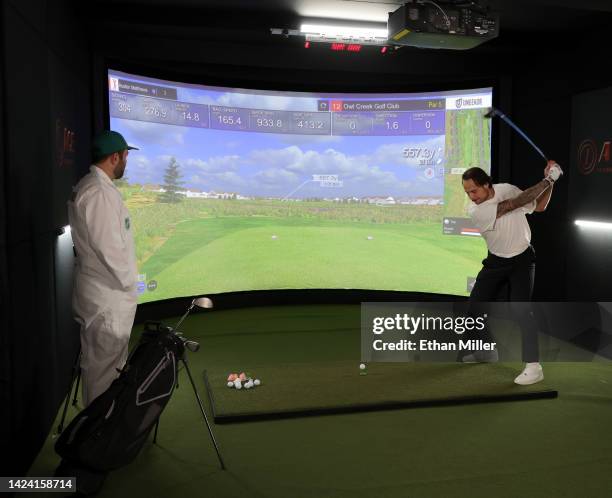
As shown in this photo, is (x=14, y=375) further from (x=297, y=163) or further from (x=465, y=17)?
(x=297, y=163)

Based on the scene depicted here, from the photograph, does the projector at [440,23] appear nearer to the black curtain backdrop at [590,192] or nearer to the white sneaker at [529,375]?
the black curtain backdrop at [590,192]

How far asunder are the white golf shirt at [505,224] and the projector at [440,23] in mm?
1294

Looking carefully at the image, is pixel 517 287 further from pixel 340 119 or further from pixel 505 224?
pixel 340 119

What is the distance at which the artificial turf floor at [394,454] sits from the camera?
2623 millimetres

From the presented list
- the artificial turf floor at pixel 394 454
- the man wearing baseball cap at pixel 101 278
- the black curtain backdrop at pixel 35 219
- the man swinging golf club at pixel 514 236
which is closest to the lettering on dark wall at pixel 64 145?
the black curtain backdrop at pixel 35 219

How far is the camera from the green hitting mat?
3.56m

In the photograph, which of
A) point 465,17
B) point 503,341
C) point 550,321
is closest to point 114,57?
point 465,17

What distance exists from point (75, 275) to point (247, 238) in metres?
3.77

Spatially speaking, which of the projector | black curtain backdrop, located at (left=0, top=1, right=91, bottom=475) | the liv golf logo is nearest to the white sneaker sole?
the liv golf logo

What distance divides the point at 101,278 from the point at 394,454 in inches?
66.5

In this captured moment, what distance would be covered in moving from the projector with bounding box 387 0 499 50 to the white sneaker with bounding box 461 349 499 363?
2.44 meters

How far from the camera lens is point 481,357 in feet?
15.2

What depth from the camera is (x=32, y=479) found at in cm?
266

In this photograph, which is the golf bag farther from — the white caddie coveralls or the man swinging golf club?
the man swinging golf club
